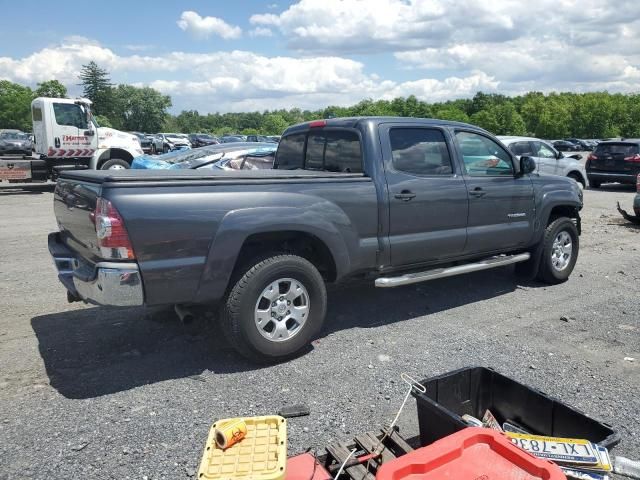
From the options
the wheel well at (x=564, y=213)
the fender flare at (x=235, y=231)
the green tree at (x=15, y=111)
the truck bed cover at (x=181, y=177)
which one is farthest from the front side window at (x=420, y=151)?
the green tree at (x=15, y=111)

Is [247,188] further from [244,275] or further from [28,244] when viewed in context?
[28,244]

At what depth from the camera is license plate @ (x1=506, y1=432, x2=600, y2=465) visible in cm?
239

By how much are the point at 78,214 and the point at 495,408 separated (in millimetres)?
3170

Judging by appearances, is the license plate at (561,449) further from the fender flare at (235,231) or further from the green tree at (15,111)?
the green tree at (15,111)

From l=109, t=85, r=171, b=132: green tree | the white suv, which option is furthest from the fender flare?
l=109, t=85, r=171, b=132: green tree

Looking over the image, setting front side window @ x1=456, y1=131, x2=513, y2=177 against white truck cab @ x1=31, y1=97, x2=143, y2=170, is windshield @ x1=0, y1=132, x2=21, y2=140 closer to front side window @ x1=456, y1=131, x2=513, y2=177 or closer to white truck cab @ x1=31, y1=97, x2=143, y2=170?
white truck cab @ x1=31, y1=97, x2=143, y2=170

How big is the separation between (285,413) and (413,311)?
7.93ft

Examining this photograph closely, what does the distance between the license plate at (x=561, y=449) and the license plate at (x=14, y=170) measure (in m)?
16.2

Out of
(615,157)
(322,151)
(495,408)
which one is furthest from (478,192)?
(615,157)

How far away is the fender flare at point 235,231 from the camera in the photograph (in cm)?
376

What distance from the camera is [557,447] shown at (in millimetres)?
2498

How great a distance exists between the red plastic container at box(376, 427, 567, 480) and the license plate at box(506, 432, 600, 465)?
40cm

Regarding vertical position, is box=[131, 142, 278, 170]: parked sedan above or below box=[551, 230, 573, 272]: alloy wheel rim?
above

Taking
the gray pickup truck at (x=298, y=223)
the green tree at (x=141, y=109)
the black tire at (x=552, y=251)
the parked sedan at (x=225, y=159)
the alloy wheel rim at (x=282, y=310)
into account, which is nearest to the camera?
the gray pickup truck at (x=298, y=223)
